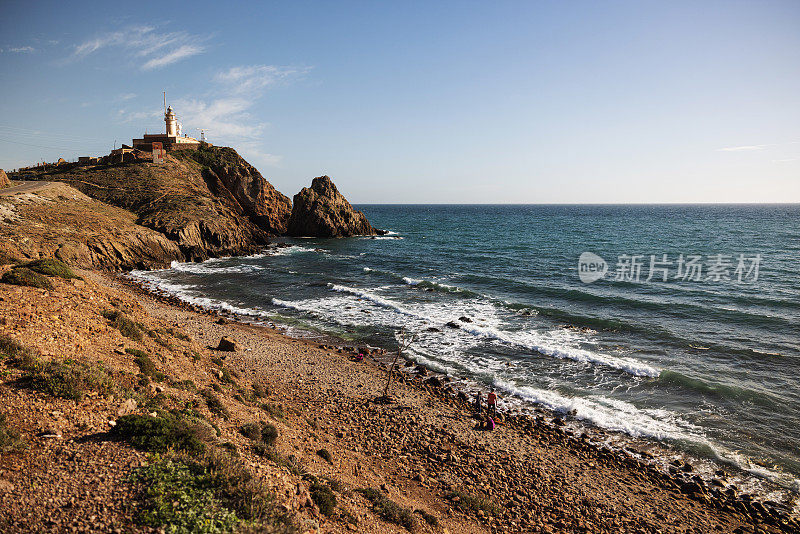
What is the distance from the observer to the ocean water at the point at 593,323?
20.2m

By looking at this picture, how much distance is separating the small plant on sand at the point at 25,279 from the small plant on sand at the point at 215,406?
10.5 metres

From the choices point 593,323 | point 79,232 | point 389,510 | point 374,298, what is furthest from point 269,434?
point 79,232

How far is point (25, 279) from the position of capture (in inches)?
715

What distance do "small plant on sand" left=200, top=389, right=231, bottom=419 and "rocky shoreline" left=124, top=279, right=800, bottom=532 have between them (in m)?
6.20

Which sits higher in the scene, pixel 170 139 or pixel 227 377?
pixel 170 139

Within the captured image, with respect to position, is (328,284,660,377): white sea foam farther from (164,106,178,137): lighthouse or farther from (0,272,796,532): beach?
(164,106,178,137): lighthouse

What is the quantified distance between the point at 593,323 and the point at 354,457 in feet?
83.9

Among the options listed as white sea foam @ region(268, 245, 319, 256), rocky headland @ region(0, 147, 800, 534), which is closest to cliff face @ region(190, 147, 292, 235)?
white sea foam @ region(268, 245, 319, 256)

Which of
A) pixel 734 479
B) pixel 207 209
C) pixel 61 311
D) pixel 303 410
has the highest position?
pixel 207 209

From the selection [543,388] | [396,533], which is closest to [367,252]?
[543,388]

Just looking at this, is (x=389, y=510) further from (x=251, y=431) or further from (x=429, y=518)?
(x=251, y=431)

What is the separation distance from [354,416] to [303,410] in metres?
2.40

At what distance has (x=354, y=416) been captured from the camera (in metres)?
18.8

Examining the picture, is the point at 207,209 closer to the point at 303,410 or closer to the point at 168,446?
the point at 303,410
